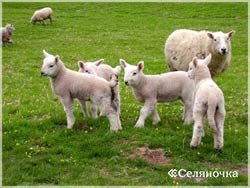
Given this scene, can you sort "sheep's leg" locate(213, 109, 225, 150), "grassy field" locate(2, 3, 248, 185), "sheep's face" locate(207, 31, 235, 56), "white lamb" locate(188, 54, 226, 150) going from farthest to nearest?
"sheep's face" locate(207, 31, 235, 56), "sheep's leg" locate(213, 109, 225, 150), "white lamb" locate(188, 54, 226, 150), "grassy field" locate(2, 3, 248, 185)

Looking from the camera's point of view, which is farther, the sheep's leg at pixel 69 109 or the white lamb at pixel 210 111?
the sheep's leg at pixel 69 109

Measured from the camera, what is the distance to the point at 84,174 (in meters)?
9.16

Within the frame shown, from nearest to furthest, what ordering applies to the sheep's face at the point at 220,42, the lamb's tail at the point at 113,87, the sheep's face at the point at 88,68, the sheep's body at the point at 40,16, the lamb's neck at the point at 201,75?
the lamb's neck at the point at 201,75, the lamb's tail at the point at 113,87, the sheep's face at the point at 88,68, the sheep's face at the point at 220,42, the sheep's body at the point at 40,16

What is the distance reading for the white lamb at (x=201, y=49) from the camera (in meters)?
15.1

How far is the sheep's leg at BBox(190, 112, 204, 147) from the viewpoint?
10.1 meters

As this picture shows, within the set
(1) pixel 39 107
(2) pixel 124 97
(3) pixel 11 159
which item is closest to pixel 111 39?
(2) pixel 124 97

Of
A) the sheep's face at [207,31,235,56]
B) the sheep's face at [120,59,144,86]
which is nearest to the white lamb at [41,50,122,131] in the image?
the sheep's face at [120,59,144,86]

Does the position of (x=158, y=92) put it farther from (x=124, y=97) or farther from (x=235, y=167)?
(x=124, y=97)

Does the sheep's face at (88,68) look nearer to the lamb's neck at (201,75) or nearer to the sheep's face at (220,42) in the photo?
the lamb's neck at (201,75)

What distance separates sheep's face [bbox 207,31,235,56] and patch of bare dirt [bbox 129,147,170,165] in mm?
5739

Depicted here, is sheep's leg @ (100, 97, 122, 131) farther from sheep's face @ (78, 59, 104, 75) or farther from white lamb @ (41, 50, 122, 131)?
sheep's face @ (78, 59, 104, 75)

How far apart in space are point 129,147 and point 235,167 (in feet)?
7.35

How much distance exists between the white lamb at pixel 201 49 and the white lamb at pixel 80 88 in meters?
4.94

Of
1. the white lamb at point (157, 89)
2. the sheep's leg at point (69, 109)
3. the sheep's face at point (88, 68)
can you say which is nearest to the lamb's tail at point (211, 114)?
the white lamb at point (157, 89)
